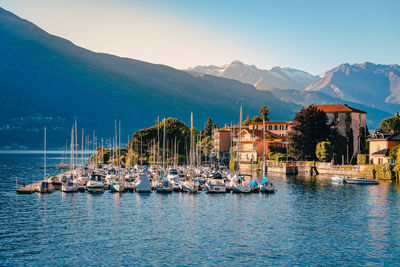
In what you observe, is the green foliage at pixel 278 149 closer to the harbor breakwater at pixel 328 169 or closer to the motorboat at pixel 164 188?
the harbor breakwater at pixel 328 169

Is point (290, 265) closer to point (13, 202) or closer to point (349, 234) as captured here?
point (349, 234)

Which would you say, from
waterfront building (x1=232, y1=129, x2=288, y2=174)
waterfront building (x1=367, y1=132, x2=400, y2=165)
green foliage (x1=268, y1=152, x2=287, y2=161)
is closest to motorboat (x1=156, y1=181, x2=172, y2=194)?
waterfront building (x1=367, y1=132, x2=400, y2=165)

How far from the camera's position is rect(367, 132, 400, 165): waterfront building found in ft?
393

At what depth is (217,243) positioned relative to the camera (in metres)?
46.0

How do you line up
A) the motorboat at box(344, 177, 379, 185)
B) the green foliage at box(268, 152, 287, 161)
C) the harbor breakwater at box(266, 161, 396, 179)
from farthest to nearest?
the green foliage at box(268, 152, 287, 161)
the harbor breakwater at box(266, 161, 396, 179)
the motorboat at box(344, 177, 379, 185)

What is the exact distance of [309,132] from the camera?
143625 millimetres

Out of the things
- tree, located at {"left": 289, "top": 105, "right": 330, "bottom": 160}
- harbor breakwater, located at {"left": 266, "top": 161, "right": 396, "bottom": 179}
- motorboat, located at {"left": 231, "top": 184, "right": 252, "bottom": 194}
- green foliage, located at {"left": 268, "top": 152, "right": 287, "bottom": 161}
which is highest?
tree, located at {"left": 289, "top": 105, "right": 330, "bottom": 160}

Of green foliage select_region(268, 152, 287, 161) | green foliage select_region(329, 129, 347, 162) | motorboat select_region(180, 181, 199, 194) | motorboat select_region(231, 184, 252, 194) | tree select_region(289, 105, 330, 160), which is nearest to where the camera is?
motorboat select_region(180, 181, 199, 194)

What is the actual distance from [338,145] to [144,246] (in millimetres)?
109580

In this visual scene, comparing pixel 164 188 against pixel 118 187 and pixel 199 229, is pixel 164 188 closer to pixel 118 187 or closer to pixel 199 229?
pixel 118 187

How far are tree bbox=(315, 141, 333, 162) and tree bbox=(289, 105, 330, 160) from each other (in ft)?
18.0

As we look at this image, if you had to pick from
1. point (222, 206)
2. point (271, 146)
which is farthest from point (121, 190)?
point (271, 146)

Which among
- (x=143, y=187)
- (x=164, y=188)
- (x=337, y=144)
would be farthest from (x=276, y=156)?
(x=143, y=187)

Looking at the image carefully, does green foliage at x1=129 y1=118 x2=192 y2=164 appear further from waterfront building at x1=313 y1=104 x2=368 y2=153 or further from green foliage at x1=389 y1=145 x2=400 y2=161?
green foliage at x1=389 y1=145 x2=400 y2=161
